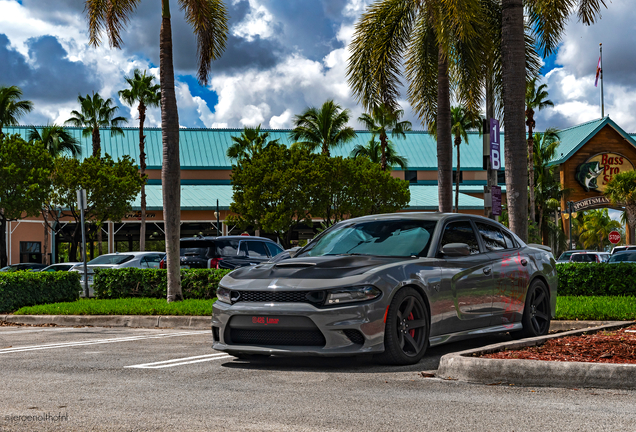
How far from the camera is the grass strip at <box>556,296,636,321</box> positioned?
10969 millimetres

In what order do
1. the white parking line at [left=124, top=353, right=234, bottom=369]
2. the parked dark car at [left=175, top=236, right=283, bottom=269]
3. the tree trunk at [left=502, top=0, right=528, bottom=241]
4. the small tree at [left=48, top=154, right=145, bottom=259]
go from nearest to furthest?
the white parking line at [left=124, top=353, right=234, bottom=369]
the tree trunk at [left=502, top=0, right=528, bottom=241]
the parked dark car at [left=175, top=236, right=283, bottom=269]
the small tree at [left=48, top=154, right=145, bottom=259]

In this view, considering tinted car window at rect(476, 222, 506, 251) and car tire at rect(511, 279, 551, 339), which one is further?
car tire at rect(511, 279, 551, 339)

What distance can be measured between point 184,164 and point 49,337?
139 feet

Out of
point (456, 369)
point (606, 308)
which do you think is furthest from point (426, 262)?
point (606, 308)

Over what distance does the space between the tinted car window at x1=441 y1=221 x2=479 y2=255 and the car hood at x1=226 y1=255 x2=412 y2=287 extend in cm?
88

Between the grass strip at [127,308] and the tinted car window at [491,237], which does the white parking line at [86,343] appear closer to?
the grass strip at [127,308]

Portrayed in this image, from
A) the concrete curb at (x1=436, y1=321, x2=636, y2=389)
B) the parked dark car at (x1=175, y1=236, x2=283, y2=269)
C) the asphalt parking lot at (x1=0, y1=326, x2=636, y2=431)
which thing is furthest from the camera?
the parked dark car at (x1=175, y1=236, x2=283, y2=269)

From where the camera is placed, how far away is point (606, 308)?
38.4 feet

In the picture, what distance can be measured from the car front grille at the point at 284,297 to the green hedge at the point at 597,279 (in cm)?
993

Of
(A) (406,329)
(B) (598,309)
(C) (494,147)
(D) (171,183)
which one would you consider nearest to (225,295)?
(A) (406,329)

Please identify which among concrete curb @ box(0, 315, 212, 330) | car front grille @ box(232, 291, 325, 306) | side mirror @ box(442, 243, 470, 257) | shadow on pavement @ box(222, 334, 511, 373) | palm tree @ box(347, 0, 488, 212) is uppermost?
palm tree @ box(347, 0, 488, 212)

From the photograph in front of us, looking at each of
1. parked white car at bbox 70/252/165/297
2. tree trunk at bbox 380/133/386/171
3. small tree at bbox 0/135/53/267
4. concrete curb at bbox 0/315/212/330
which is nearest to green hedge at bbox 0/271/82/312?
concrete curb at bbox 0/315/212/330

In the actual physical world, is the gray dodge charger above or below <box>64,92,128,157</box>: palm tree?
below

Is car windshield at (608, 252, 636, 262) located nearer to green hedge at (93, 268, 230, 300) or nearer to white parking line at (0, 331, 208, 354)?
green hedge at (93, 268, 230, 300)
